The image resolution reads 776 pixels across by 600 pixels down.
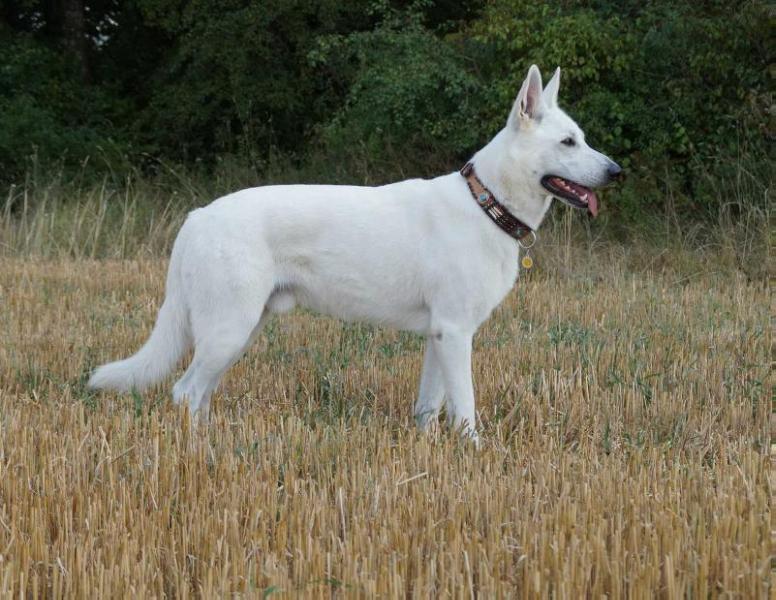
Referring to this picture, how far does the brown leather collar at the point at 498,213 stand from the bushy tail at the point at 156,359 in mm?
1500

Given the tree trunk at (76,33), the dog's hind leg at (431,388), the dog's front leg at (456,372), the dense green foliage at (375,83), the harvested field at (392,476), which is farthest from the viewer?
the tree trunk at (76,33)

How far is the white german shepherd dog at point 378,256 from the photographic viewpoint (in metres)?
4.16

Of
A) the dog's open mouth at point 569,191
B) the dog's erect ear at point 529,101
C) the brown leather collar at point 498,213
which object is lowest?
the brown leather collar at point 498,213

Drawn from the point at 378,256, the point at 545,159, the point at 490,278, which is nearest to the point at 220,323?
the point at 378,256

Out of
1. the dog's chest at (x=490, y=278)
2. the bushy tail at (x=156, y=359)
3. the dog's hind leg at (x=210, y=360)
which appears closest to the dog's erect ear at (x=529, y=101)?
the dog's chest at (x=490, y=278)

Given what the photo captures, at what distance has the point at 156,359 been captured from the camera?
4328 mm

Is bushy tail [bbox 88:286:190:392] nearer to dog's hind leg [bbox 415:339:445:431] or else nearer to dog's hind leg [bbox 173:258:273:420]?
dog's hind leg [bbox 173:258:273:420]

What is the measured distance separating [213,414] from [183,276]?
67cm

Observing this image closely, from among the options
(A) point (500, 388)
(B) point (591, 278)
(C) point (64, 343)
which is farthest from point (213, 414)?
(B) point (591, 278)

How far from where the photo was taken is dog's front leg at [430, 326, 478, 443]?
4.05m

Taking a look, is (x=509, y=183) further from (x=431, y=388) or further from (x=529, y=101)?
(x=431, y=388)

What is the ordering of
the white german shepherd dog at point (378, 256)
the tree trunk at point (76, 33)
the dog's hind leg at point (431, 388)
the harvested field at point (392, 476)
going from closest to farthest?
the harvested field at point (392, 476), the white german shepherd dog at point (378, 256), the dog's hind leg at point (431, 388), the tree trunk at point (76, 33)

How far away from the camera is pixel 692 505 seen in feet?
9.85

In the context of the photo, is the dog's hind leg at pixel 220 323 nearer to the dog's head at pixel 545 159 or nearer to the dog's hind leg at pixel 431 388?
the dog's hind leg at pixel 431 388
